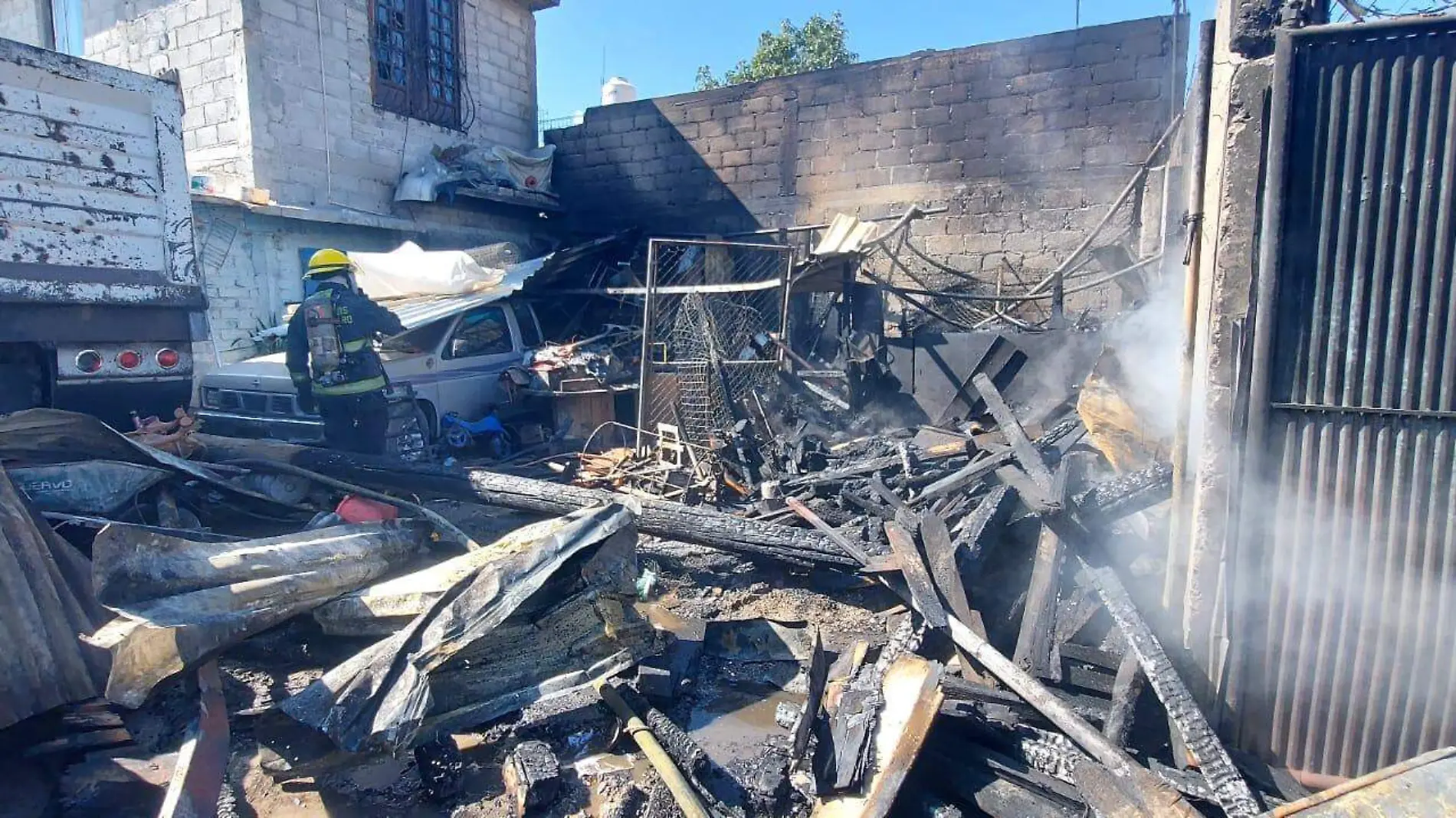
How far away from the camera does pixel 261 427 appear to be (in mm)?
6789

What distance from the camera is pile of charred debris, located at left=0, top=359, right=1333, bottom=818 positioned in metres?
2.78

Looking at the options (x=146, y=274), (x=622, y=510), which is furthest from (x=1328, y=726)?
(x=146, y=274)

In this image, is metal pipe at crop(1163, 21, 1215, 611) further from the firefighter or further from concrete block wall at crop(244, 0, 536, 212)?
concrete block wall at crop(244, 0, 536, 212)

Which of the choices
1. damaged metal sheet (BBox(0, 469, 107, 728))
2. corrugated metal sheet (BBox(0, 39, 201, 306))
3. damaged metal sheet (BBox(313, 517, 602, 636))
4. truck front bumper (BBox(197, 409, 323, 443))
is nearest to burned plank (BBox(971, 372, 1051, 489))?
damaged metal sheet (BBox(313, 517, 602, 636))

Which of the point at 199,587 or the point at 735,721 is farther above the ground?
the point at 199,587

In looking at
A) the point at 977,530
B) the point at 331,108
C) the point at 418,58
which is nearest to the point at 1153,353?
the point at 977,530

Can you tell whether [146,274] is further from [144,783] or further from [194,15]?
[194,15]

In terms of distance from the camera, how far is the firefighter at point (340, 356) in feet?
19.0

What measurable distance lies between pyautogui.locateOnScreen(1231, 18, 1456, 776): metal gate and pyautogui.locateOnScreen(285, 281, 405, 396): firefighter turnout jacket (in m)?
5.71

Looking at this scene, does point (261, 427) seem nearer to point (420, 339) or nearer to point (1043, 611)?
point (420, 339)

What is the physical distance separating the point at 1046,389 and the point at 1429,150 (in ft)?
14.4

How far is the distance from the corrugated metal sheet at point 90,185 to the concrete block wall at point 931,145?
831 cm

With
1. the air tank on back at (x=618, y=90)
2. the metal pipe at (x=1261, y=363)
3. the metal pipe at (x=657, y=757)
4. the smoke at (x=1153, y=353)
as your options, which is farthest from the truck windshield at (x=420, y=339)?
the air tank on back at (x=618, y=90)

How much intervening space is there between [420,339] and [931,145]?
7541 millimetres
